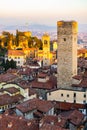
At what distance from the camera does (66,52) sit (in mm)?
32156

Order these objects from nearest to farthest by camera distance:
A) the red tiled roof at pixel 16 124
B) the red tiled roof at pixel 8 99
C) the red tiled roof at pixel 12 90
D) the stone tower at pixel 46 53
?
the red tiled roof at pixel 16 124 < the red tiled roof at pixel 8 99 < the red tiled roof at pixel 12 90 < the stone tower at pixel 46 53

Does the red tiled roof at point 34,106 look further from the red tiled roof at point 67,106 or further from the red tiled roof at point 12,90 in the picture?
the red tiled roof at point 12,90

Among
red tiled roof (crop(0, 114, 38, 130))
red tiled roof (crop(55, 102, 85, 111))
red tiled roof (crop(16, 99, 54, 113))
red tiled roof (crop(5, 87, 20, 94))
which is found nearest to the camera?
red tiled roof (crop(0, 114, 38, 130))

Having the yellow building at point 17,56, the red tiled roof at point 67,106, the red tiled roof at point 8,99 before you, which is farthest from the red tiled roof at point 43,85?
the yellow building at point 17,56

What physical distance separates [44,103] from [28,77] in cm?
1653

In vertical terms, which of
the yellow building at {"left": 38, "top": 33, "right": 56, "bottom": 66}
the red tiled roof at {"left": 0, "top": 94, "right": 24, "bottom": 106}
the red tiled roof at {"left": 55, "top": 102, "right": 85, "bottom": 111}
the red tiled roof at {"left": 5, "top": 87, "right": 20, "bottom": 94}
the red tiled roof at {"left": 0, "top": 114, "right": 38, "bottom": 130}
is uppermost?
the red tiled roof at {"left": 0, "top": 114, "right": 38, "bottom": 130}

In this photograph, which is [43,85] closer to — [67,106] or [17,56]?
[67,106]

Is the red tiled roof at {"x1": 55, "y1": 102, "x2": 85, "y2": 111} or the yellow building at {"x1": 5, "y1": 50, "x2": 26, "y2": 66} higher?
the red tiled roof at {"x1": 55, "y1": 102, "x2": 85, "y2": 111}

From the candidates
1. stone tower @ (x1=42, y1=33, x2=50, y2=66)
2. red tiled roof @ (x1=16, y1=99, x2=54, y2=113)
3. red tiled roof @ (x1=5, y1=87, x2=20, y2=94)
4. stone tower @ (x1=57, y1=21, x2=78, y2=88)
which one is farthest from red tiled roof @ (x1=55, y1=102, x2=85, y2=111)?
stone tower @ (x1=42, y1=33, x2=50, y2=66)

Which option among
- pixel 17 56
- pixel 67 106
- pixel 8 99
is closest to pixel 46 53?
pixel 17 56

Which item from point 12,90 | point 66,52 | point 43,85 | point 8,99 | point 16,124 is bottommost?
point 43,85

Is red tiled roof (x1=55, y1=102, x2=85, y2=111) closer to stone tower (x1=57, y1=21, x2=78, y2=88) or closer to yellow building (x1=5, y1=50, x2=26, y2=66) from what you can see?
stone tower (x1=57, y1=21, x2=78, y2=88)

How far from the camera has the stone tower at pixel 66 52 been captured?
3194cm

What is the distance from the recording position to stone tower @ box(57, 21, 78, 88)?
31.9 meters
